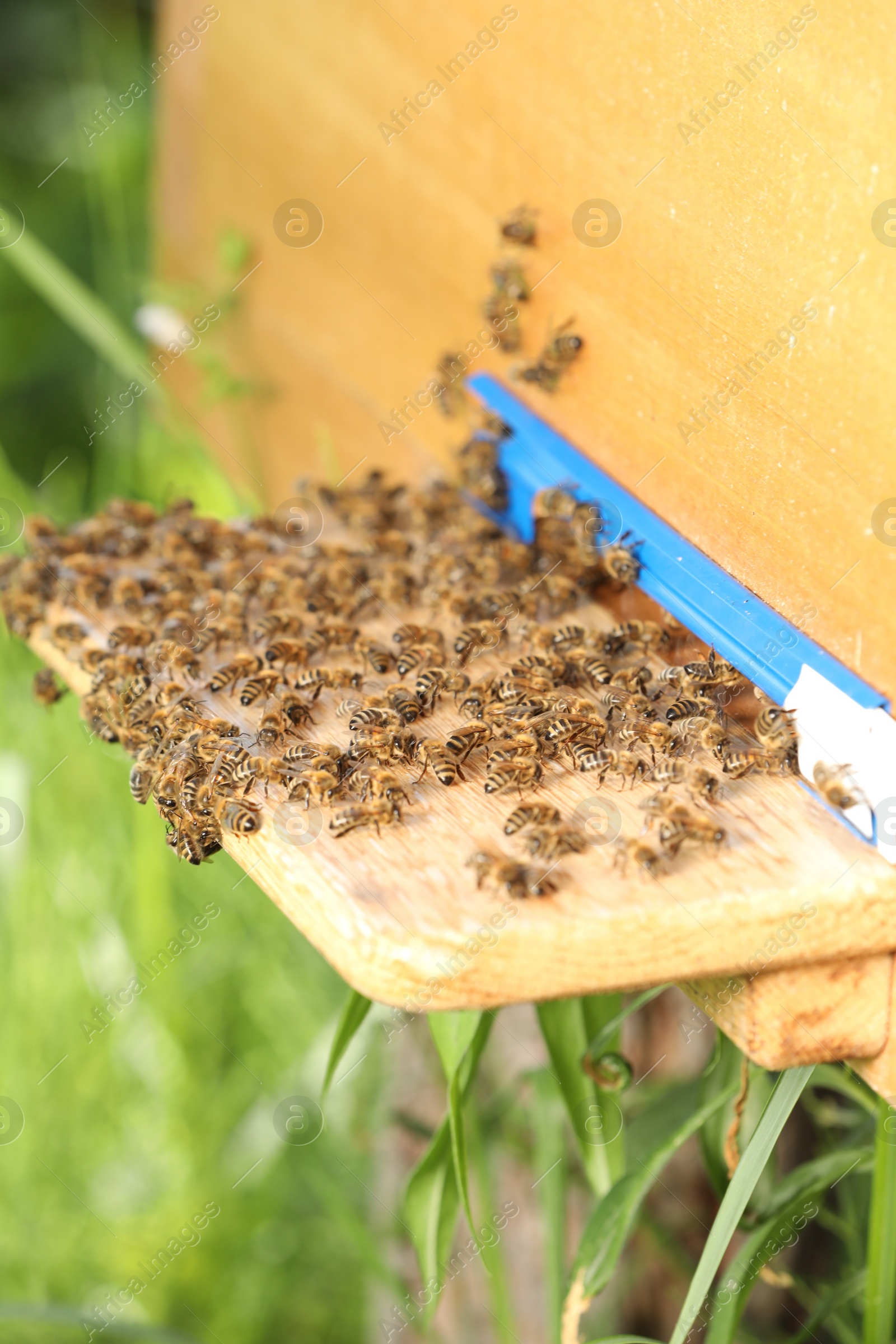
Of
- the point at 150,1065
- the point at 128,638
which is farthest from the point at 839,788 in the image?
the point at 150,1065

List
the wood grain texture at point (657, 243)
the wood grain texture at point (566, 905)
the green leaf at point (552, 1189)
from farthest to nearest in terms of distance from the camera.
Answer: the green leaf at point (552, 1189) → the wood grain texture at point (657, 243) → the wood grain texture at point (566, 905)

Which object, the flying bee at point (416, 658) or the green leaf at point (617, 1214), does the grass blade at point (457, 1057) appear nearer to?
the green leaf at point (617, 1214)

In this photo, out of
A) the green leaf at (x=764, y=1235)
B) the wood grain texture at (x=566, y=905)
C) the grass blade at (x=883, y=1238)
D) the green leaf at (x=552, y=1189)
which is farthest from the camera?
the green leaf at (x=552, y=1189)

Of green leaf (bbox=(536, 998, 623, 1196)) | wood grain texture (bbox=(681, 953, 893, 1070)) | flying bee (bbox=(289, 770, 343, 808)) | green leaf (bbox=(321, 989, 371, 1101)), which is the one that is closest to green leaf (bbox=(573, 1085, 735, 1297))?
green leaf (bbox=(536, 998, 623, 1196))

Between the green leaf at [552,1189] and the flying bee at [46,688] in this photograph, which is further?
the flying bee at [46,688]

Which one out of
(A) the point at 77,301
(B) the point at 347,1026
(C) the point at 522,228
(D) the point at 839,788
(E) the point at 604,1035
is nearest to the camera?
(D) the point at 839,788

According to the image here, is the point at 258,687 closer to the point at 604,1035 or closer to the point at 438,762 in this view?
the point at 438,762

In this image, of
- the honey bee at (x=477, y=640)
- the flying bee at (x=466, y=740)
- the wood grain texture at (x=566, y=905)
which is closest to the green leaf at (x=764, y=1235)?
the wood grain texture at (x=566, y=905)

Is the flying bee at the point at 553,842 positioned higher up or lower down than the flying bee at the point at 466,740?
lower down
